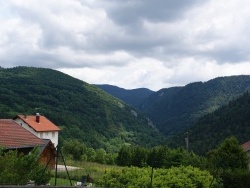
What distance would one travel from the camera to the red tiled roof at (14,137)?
29.1m

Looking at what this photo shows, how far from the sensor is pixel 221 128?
112375 millimetres

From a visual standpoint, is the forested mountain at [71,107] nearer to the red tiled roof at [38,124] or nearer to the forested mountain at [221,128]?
the forested mountain at [221,128]

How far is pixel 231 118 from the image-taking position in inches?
4513

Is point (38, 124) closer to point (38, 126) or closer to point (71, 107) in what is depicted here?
point (38, 126)

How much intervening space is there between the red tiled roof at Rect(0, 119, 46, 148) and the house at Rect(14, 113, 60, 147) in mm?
23799

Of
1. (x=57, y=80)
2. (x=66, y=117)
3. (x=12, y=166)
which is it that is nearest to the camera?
(x=12, y=166)

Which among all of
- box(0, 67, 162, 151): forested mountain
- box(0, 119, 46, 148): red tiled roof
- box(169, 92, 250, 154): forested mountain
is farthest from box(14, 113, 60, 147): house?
box(169, 92, 250, 154): forested mountain

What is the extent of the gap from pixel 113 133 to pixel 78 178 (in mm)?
128464

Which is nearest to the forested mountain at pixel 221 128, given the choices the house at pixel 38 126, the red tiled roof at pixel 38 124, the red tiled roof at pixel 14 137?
the house at pixel 38 126

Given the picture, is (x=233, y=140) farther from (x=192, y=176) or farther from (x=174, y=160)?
(x=192, y=176)

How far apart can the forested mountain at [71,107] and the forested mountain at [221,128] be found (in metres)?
25.7

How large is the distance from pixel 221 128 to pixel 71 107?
211ft

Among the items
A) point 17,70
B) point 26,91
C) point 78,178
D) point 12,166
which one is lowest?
point 78,178

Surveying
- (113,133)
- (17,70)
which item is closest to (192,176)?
(113,133)
